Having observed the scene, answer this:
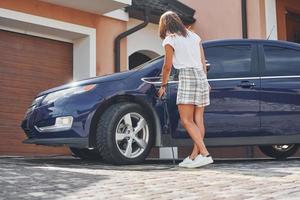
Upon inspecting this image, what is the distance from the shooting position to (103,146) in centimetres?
664

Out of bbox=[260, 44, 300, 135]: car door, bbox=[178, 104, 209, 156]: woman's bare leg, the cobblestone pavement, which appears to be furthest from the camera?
bbox=[260, 44, 300, 135]: car door

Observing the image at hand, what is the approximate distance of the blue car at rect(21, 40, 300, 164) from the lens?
6.75 m

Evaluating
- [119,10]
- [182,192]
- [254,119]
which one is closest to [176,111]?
[254,119]

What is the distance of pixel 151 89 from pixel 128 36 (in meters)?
5.21

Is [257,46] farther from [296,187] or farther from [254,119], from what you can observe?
[296,187]

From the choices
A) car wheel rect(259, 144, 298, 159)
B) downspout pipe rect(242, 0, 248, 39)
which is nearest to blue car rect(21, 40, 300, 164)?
car wheel rect(259, 144, 298, 159)

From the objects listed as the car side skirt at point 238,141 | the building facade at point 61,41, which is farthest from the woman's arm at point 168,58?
the building facade at point 61,41

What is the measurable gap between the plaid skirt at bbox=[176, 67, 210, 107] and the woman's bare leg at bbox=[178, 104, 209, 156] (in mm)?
71

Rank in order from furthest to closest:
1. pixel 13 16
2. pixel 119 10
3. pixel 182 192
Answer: pixel 119 10
pixel 13 16
pixel 182 192

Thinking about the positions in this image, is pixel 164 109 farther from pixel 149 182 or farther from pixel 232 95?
pixel 149 182

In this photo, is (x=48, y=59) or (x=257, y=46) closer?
(x=257, y=46)

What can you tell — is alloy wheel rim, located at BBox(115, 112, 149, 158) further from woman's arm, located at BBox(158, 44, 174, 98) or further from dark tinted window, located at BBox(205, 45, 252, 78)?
dark tinted window, located at BBox(205, 45, 252, 78)

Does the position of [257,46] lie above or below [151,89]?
above

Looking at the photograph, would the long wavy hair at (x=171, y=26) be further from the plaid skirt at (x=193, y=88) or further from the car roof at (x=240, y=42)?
the car roof at (x=240, y=42)
